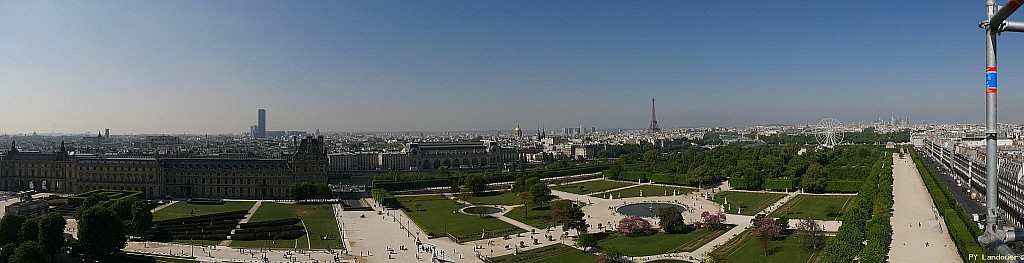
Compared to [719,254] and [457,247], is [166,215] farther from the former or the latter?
[719,254]

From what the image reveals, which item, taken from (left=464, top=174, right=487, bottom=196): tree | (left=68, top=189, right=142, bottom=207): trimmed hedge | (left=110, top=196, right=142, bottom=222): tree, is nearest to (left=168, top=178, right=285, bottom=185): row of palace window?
(left=68, top=189, right=142, bottom=207): trimmed hedge

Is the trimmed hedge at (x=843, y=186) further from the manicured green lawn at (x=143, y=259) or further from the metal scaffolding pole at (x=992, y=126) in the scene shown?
the metal scaffolding pole at (x=992, y=126)

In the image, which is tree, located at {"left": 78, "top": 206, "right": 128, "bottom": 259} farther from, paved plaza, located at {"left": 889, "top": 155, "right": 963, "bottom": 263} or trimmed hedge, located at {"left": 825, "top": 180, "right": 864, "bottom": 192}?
trimmed hedge, located at {"left": 825, "top": 180, "right": 864, "bottom": 192}

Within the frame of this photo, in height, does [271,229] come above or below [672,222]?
below

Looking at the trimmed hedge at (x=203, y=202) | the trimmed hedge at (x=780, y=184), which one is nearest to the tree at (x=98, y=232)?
the trimmed hedge at (x=203, y=202)

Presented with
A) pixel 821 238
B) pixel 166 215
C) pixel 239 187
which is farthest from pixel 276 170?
pixel 821 238

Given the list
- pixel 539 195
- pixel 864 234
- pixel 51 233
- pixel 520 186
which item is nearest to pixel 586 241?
pixel 864 234

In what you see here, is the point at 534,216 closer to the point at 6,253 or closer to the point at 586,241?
the point at 586,241
